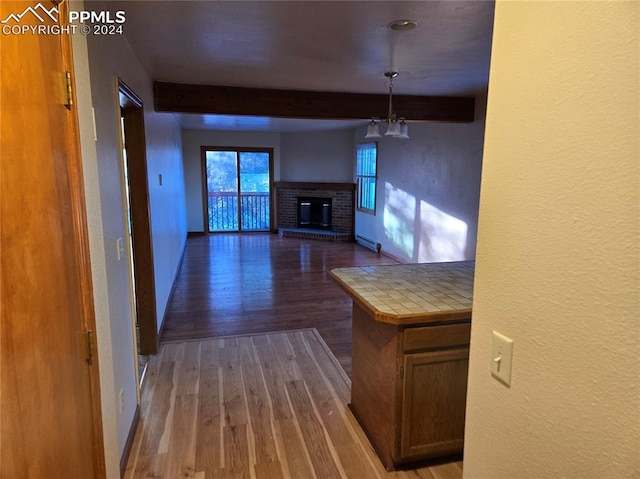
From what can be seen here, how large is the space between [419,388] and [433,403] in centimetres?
12

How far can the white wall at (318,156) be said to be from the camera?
8969 millimetres

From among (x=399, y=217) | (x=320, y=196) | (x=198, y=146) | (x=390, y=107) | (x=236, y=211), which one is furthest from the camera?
(x=236, y=211)

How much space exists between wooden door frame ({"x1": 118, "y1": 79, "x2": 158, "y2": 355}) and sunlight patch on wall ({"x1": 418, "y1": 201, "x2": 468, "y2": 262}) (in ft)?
11.6

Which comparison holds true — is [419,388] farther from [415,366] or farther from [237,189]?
[237,189]

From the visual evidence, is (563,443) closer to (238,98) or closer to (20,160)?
(20,160)

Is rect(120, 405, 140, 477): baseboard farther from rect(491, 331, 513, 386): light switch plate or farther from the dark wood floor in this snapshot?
rect(491, 331, 513, 386): light switch plate

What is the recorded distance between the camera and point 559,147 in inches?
28.9

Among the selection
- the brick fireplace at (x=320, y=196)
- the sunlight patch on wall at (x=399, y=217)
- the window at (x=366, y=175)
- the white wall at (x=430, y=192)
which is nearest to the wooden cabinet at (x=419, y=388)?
the white wall at (x=430, y=192)

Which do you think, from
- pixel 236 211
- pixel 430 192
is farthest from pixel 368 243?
pixel 236 211

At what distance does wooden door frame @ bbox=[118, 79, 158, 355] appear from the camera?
9.40ft

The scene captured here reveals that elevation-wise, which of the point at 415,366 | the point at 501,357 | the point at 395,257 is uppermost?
the point at 501,357

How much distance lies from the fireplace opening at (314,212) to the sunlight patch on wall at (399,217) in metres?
2.11

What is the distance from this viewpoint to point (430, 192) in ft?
18.7

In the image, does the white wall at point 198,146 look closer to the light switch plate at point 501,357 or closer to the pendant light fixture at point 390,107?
the pendant light fixture at point 390,107
